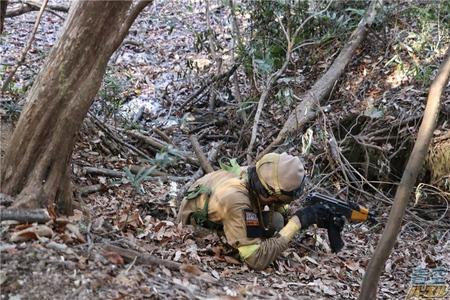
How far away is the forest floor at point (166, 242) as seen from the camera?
9.42 ft

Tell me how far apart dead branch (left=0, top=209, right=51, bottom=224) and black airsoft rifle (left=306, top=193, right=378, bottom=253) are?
2.38 m

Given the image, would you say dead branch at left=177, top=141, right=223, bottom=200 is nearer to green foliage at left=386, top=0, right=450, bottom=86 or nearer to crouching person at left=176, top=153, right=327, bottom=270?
crouching person at left=176, top=153, right=327, bottom=270

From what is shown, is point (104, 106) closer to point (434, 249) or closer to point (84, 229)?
point (84, 229)

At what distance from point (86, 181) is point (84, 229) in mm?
2082

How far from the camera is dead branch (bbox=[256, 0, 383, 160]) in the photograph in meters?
6.23

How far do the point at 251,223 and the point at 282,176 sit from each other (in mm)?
474

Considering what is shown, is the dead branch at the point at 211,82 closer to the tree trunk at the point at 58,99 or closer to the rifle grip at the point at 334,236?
the rifle grip at the point at 334,236

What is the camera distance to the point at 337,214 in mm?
4449

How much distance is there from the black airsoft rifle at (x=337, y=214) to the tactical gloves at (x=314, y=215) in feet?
0.06

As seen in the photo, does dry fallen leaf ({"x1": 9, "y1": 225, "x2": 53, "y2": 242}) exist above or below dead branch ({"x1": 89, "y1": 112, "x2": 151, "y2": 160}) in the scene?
below

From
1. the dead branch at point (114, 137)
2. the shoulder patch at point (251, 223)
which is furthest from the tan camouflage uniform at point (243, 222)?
the dead branch at point (114, 137)

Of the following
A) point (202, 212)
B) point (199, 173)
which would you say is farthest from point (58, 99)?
point (199, 173)

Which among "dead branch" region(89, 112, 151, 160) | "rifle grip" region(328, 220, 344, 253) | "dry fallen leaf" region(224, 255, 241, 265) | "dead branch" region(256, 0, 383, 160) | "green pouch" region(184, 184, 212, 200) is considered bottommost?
"dry fallen leaf" region(224, 255, 241, 265)

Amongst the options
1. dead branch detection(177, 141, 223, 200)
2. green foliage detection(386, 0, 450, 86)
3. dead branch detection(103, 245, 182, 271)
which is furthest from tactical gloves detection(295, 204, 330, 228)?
green foliage detection(386, 0, 450, 86)
